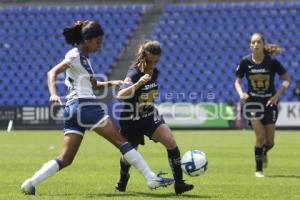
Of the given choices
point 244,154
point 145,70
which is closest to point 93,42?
point 145,70

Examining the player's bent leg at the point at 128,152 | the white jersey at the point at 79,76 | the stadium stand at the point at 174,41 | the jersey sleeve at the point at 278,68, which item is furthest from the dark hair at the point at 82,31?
the stadium stand at the point at 174,41

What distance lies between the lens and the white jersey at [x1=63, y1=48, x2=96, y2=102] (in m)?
8.89

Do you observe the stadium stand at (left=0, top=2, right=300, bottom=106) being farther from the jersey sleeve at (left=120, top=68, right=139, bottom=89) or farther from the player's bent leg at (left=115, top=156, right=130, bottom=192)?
the jersey sleeve at (left=120, top=68, right=139, bottom=89)

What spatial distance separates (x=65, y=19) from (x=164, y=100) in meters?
9.63

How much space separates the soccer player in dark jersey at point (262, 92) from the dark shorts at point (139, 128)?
323 cm

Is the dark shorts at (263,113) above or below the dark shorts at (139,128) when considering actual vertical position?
below

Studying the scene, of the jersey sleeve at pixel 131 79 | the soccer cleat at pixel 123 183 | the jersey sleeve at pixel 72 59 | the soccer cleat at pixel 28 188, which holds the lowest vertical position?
the soccer cleat at pixel 123 183

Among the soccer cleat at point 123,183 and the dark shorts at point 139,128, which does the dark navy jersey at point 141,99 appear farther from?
the soccer cleat at point 123,183

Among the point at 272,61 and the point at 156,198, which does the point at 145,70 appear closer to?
the point at 156,198

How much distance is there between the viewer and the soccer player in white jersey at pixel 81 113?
29.0 ft

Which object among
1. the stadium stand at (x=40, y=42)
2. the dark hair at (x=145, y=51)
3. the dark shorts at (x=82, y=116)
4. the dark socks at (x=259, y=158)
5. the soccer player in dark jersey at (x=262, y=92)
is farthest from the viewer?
the stadium stand at (x=40, y=42)

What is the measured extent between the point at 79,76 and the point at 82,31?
0.57m

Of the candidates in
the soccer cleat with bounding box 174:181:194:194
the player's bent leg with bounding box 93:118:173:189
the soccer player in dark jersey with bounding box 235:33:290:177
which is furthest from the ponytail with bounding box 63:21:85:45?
the soccer player in dark jersey with bounding box 235:33:290:177

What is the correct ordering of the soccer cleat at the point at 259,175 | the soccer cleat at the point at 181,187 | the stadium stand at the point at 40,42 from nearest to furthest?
the soccer cleat at the point at 181,187, the soccer cleat at the point at 259,175, the stadium stand at the point at 40,42
